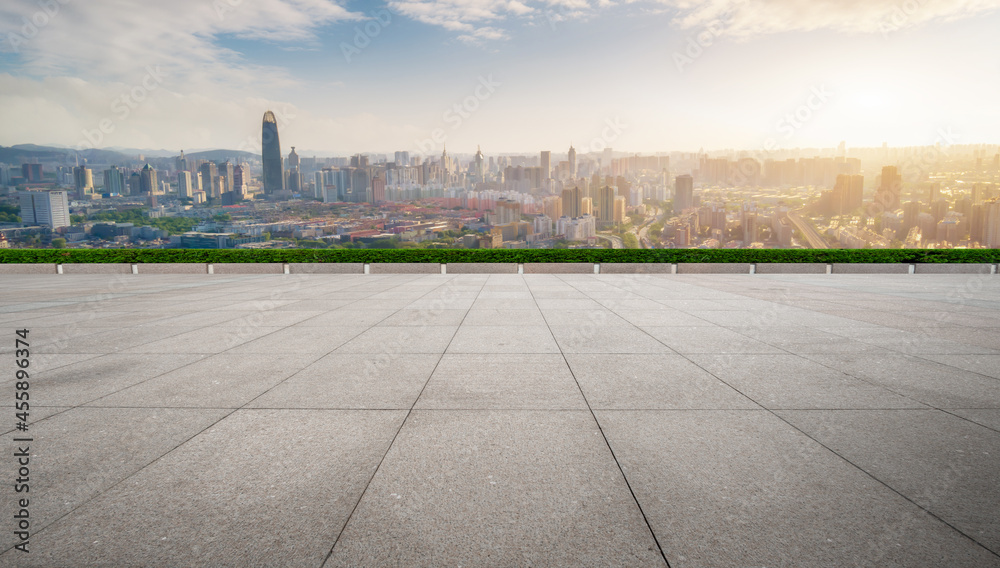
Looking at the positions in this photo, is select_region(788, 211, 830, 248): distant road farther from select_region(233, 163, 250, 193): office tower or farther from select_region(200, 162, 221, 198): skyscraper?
select_region(200, 162, 221, 198): skyscraper

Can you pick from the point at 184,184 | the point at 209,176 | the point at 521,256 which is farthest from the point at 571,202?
the point at 209,176

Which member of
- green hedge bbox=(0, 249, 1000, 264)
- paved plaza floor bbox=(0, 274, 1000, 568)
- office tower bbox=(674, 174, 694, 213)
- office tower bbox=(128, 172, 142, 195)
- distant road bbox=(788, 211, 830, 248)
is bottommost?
paved plaza floor bbox=(0, 274, 1000, 568)

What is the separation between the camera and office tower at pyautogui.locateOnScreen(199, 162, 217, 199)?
61138 mm

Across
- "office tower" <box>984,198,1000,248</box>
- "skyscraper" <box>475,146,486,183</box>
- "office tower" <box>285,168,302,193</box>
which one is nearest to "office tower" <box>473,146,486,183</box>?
"skyscraper" <box>475,146,486,183</box>

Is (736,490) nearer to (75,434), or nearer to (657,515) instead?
(657,515)

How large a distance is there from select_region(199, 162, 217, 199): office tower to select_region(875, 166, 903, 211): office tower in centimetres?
7152

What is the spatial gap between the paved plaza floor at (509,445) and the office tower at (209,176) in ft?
201

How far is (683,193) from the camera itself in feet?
139

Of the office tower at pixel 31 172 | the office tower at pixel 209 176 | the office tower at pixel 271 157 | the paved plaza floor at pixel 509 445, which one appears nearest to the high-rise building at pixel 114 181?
the office tower at pixel 31 172

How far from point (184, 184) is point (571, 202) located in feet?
180

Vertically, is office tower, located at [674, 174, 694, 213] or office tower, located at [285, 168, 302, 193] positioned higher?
office tower, located at [285, 168, 302, 193]

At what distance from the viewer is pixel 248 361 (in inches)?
262

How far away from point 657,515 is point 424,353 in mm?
4690

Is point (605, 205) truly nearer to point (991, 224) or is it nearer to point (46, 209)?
point (991, 224)
